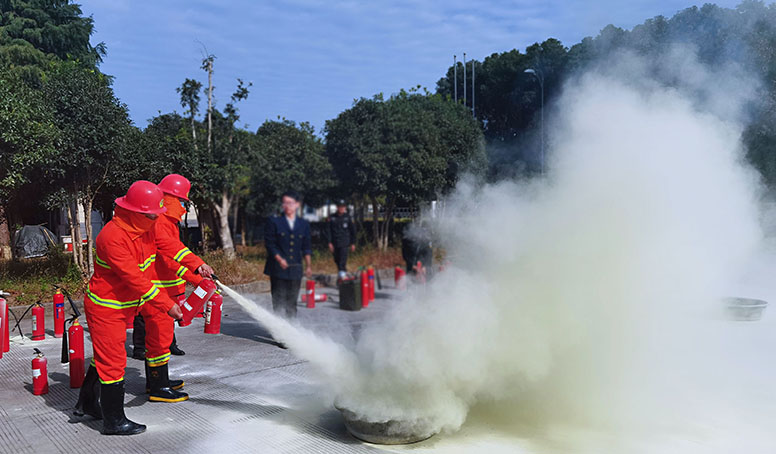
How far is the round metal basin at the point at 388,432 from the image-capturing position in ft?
12.3

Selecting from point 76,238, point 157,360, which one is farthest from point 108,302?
point 76,238

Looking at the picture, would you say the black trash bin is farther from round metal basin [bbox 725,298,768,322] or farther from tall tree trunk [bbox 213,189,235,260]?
round metal basin [bbox 725,298,768,322]

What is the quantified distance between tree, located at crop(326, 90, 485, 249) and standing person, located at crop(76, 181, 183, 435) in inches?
494

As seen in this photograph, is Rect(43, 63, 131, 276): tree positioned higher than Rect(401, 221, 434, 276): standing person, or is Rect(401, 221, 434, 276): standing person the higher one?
Rect(43, 63, 131, 276): tree

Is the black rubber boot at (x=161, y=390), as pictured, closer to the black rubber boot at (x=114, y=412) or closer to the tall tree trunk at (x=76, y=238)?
the black rubber boot at (x=114, y=412)

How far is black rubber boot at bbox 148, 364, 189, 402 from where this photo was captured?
189 inches

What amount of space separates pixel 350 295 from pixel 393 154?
7.78 m

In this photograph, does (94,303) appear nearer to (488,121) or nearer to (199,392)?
(199,392)

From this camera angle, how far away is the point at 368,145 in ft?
55.3

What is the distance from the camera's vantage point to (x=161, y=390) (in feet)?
15.8

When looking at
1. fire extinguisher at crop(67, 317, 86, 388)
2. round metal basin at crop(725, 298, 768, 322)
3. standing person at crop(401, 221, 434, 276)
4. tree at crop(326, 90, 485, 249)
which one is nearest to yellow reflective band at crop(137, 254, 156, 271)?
fire extinguisher at crop(67, 317, 86, 388)

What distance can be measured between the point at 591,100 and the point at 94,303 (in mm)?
4178

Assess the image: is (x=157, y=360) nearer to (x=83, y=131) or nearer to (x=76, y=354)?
(x=76, y=354)

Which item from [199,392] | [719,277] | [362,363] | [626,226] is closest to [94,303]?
[199,392]
